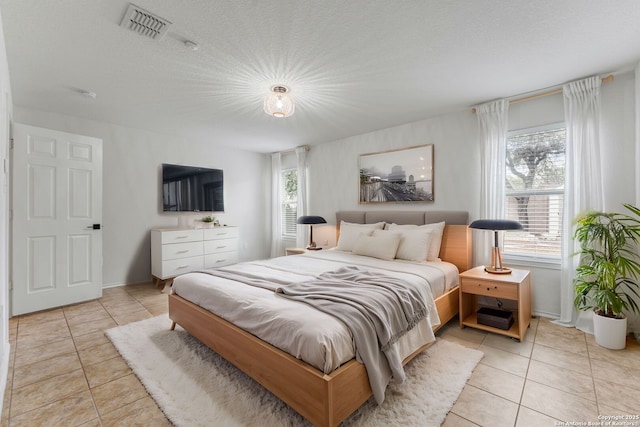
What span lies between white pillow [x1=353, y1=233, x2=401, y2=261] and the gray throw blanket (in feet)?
3.25

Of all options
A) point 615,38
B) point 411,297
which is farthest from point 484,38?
point 411,297

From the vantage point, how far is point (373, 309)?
1813 mm

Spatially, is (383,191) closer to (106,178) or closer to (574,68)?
(574,68)

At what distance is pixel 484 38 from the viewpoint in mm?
2113

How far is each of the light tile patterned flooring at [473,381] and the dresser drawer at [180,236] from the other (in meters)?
1.54

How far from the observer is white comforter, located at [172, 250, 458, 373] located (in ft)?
5.02

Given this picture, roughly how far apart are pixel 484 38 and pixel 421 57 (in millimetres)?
458

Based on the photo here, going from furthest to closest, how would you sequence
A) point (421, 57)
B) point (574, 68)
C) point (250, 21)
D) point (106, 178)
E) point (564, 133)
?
point (106, 178)
point (564, 133)
point (574, 68)
point (421, 57)
point (250, 21)

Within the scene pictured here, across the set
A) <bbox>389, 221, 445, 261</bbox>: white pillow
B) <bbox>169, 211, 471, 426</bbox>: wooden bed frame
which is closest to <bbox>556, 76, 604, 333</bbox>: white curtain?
<bbox>389, 221, 445, 261</bbox>: white pillow

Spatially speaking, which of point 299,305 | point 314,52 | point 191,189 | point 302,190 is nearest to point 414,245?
point 299,305

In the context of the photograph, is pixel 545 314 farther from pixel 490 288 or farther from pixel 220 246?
pixel 220 246

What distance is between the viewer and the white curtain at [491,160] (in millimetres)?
3262

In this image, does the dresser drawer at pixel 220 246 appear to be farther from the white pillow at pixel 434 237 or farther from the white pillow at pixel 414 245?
the white pillow at pixel 434 237

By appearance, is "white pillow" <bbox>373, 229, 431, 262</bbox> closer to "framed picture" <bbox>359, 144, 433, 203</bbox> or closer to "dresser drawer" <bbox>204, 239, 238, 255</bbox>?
"framed picture" <bbox>359, 144, 433, 203</bbox>
